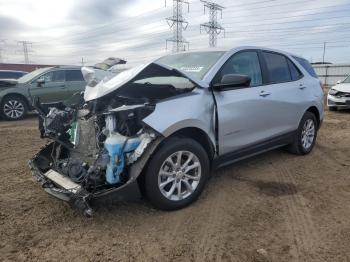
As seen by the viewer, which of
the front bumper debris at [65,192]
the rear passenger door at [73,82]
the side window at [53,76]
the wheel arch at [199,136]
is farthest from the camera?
the rear passenger door at [73,82]

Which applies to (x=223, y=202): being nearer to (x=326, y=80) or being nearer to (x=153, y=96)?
(x=153, y=96)

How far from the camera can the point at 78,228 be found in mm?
3523

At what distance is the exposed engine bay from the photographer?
3.46 m

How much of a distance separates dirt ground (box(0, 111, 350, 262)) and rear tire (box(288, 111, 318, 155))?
34.4 inches

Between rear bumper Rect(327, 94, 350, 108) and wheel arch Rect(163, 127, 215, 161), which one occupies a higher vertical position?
wheel arch Rect(163, 127, 215, 161)

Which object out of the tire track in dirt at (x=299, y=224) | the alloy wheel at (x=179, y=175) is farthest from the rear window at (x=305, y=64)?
the alloy wheel at (x=179, y=175)

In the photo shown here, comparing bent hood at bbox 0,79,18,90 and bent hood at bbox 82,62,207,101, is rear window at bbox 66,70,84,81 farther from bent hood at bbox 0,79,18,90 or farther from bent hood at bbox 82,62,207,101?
bent hood at bbox 82,62,207,101

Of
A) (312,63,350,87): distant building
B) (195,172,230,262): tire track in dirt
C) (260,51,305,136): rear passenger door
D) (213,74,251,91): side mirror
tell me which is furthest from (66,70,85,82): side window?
(312,63,350,87): distant building

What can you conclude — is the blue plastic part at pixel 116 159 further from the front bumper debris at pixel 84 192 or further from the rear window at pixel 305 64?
the rear window at pixel 305 64

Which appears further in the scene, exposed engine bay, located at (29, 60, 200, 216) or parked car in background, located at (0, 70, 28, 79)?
parked car in background, located at (0, 70, 28, 79)

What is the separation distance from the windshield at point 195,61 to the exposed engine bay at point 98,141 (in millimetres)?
458

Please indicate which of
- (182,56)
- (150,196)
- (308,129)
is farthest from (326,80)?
(150,196)

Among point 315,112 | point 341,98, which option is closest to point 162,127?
point 315,112

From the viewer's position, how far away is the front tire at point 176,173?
3.58 metres
